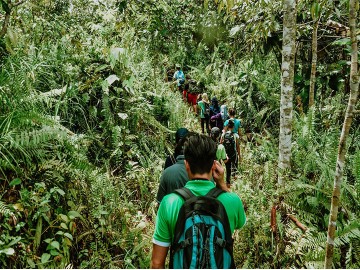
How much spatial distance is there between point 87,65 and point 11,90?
A: 3.02 meters

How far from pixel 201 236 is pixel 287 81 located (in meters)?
4.56

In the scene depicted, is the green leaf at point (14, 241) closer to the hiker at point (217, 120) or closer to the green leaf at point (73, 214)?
the green leaf at point (73, 214)

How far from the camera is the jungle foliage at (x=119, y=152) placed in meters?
4.33

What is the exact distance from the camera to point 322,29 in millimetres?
8086

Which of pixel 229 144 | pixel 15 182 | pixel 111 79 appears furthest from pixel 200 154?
pixel 111 79

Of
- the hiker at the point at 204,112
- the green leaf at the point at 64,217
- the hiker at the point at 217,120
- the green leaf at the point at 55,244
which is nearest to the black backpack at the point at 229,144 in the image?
the hiker at the point at 217,120

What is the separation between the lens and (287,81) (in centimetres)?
601

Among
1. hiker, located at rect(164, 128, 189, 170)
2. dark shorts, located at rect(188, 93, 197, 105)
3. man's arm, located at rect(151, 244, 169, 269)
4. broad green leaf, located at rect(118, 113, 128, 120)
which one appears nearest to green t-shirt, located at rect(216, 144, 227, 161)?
hiker, located at rect(164, 128, 189, 170)

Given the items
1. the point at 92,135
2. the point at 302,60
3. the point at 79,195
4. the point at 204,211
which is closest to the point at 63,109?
the point at 92,135

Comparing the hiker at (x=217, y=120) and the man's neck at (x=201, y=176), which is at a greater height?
the man's neck at (x=201, y=176)

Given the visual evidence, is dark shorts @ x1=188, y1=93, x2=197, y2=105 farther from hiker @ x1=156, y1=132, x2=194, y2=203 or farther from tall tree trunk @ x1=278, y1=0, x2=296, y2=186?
hiker @ x1=156, y1=132, x2=194, y2=203

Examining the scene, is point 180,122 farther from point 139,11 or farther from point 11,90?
point 11,90

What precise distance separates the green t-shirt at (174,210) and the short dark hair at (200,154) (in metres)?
0.09

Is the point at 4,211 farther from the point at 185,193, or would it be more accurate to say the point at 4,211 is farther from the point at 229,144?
the point at 229,144
